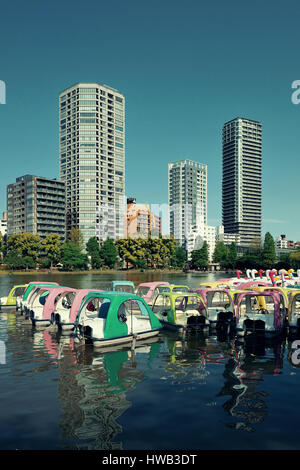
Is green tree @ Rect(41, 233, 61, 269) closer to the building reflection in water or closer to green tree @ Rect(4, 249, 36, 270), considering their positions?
green tree @ Rect(4, 249, 36, 270)

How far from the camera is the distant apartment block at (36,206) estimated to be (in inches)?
6265

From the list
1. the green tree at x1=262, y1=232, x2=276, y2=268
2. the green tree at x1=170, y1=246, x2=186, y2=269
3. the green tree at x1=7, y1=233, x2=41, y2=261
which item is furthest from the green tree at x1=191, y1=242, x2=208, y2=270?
the green tree at x1=7, y1=233, x2=41, y2=261

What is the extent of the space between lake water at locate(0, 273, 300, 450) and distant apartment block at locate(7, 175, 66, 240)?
480 ft

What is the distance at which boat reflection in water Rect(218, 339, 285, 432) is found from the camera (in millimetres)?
10766

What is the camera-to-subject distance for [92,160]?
184625mm

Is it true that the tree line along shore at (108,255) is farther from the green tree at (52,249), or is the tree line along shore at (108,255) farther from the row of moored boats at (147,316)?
the row of moored boats at (147,316)

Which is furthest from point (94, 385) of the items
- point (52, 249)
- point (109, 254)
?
point (109, 254)

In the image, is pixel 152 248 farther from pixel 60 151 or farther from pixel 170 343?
pixel 170 343

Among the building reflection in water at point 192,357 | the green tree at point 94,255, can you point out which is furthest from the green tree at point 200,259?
the building reflection in water at point 192,357

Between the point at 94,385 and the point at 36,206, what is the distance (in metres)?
154

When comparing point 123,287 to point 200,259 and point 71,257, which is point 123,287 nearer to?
point 71,257

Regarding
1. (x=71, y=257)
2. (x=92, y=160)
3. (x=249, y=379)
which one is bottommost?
(x=249, y=379)

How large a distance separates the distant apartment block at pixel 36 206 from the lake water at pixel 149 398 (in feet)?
480

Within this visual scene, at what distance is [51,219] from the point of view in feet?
539
